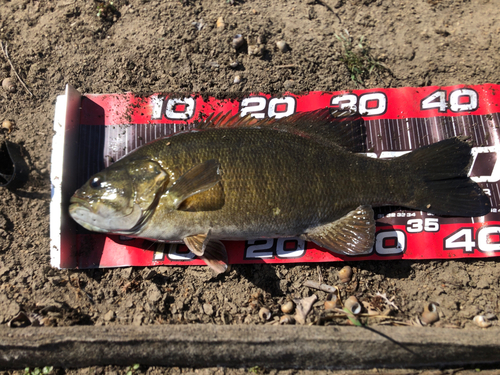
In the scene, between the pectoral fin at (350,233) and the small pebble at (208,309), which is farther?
the small pebble at (208,309)

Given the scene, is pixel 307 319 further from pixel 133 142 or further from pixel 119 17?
pixel 119 17

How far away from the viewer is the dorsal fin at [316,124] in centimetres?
283

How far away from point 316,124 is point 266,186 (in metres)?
0.83

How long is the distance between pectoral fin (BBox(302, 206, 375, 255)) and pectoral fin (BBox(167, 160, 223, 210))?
3.38 ft

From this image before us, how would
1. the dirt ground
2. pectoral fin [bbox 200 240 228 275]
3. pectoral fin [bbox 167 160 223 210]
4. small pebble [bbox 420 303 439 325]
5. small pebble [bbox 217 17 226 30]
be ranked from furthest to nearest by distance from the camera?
small pebble [bbox 217 17 226 30]
the dirt ground
small pebble [bbox 420 303 439 325]
pectoral fin [bbox 200 240 228 275]
pectoral fin [bbox 167 160 223 210]

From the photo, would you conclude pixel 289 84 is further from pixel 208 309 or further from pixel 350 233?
pixel 208 309

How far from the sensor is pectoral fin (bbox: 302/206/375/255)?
2746 mm

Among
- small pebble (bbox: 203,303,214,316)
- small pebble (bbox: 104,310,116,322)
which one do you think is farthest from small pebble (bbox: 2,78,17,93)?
small pebble (bbox: 203,303,214,316)

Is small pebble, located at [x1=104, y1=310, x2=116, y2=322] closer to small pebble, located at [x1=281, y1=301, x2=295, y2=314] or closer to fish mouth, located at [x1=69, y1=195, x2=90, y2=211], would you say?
fish mouth, located at [x1=69, y1=195, x2=90, y2=211]

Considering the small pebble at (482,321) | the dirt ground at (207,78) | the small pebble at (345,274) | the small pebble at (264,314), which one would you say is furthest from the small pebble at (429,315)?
the small pebble at (264,314)

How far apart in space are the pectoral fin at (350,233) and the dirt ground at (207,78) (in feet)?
1.25

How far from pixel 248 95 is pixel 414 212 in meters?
2.12

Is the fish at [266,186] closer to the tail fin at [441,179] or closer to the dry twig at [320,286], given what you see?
the tail fin at [441,179]

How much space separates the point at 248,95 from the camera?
3252 mm
